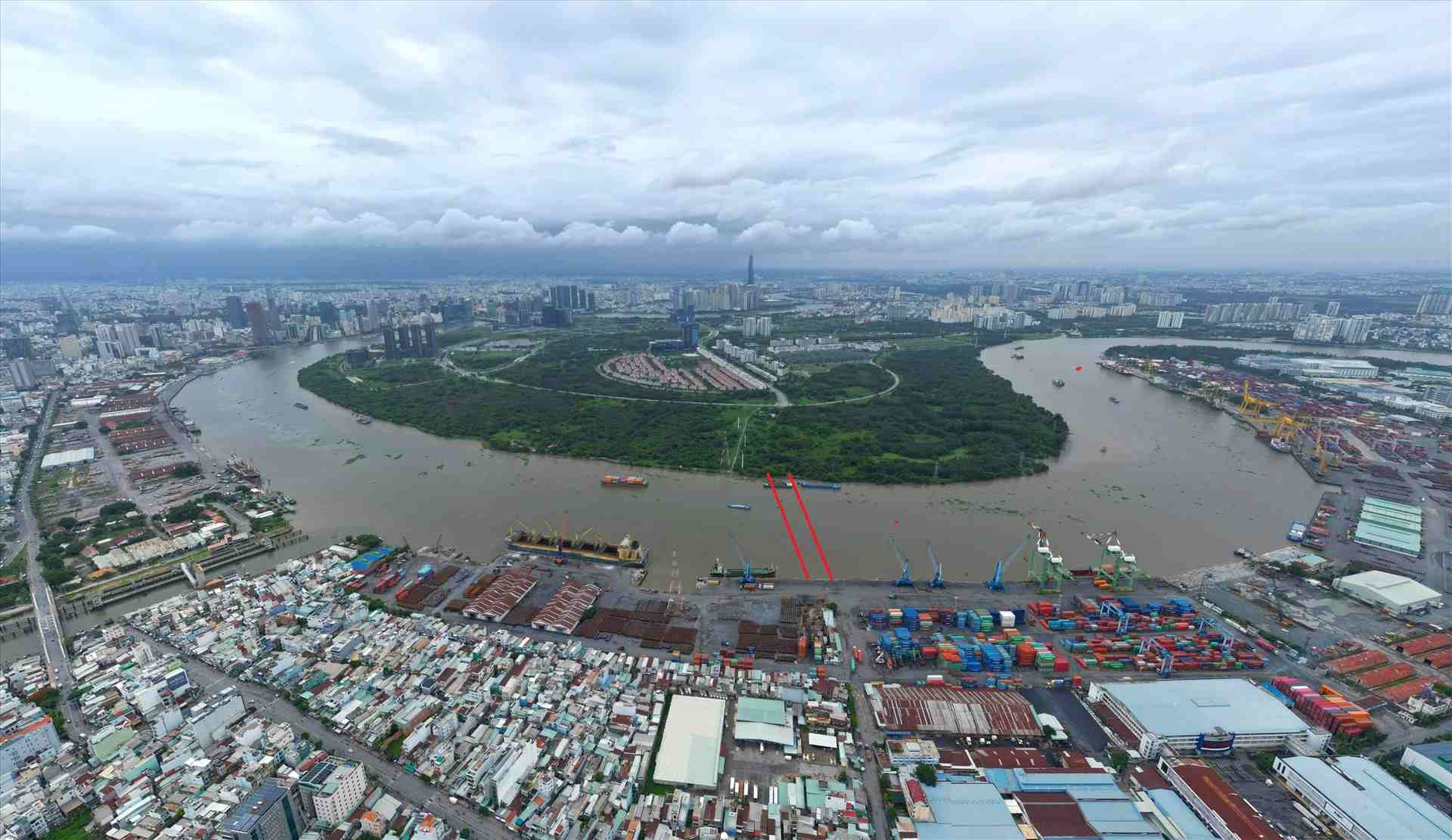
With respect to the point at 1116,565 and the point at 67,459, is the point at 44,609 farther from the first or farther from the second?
the point at 1116,565

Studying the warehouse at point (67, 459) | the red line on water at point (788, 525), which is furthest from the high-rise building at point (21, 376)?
the red line on water at point (788, 525)

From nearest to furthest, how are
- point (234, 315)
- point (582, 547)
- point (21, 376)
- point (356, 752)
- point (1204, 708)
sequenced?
1. point (356, 752)
2. point (1204, 708)
3. point (582, 547)
4. point (21, 376)
5. point (234, 315)

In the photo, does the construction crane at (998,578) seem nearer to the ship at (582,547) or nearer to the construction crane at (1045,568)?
the construction crane at (1045,568)

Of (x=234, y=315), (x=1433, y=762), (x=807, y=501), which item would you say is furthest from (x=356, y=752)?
(x=234, y=315)

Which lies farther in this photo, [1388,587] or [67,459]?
[67,459]

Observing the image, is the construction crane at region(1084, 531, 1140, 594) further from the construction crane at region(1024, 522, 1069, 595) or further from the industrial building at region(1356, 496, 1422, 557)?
the industrial building at region(1356, 496, 1422, 557)

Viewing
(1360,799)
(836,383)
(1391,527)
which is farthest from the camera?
(836,383)
